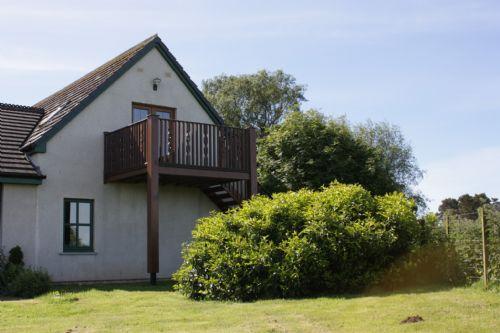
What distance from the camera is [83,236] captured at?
1947 centimetres

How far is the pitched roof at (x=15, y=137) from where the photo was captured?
1814cm

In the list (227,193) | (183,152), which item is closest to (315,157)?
(227,193)

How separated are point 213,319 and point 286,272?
2490 millimetres

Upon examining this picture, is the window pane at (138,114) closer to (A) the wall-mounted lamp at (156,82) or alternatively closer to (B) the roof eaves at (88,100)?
(A) the wall-mounted lamp at (156,82)

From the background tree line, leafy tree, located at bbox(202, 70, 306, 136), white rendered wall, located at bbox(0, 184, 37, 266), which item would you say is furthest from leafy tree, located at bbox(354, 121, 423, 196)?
white rendered wall, located at bbox(0, 184, 37, 266)

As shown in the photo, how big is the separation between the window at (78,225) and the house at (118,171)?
3 cm

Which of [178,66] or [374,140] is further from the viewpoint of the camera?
[374,140]

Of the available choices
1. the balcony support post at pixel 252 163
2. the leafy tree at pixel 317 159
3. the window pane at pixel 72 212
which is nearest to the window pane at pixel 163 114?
the balcony support post at pixel 252 163

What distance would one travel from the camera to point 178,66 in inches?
867

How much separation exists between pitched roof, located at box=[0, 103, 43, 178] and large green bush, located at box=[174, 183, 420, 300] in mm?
6475

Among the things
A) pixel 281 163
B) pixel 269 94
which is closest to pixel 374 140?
pixel 269 94

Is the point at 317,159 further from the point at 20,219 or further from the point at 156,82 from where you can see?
the point at 20,219

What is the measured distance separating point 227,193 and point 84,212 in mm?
4594

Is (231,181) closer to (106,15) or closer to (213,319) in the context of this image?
(106,15)
